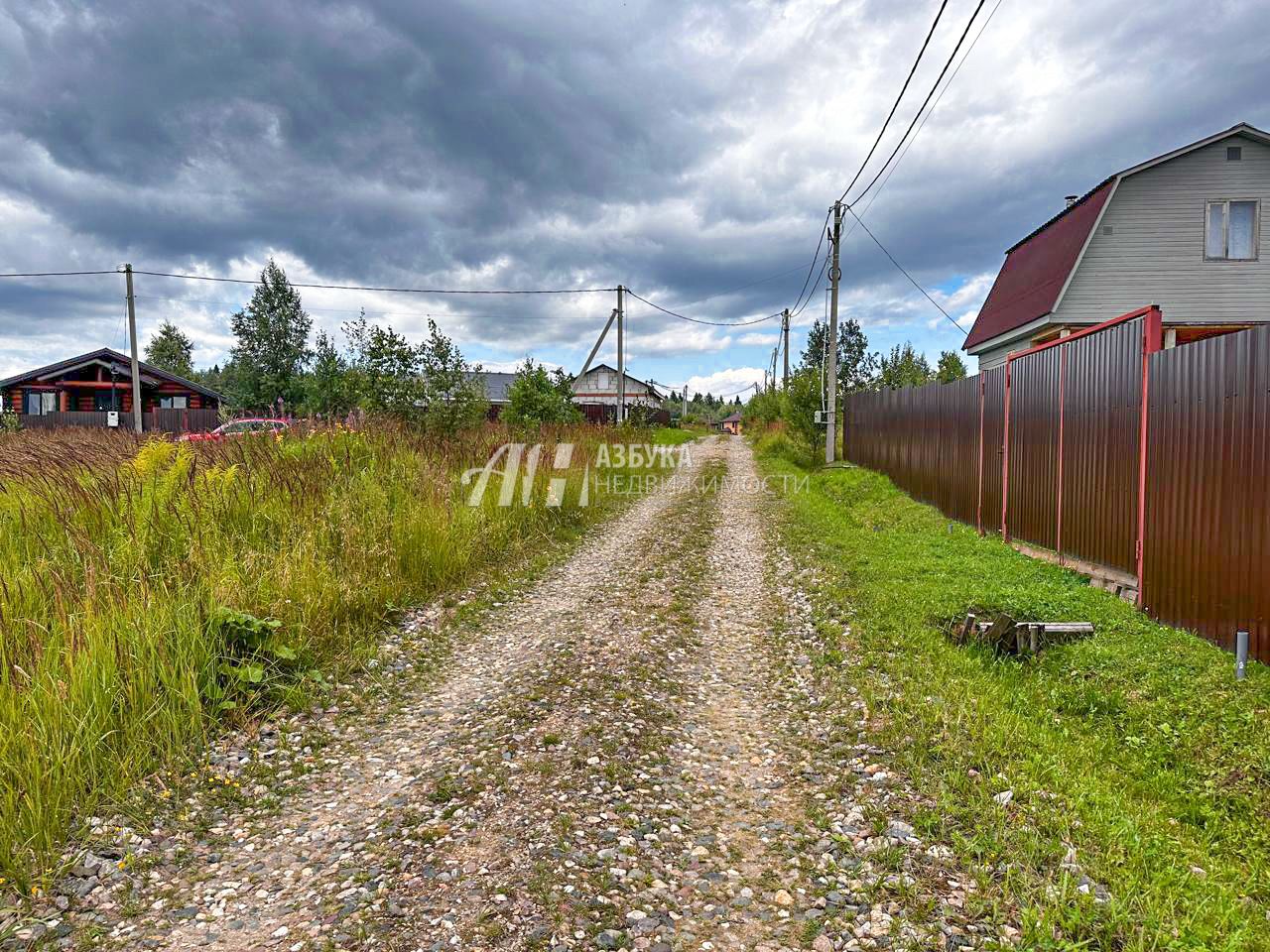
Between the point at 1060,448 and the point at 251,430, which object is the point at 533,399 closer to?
the point at 251,430

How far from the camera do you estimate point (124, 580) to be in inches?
167

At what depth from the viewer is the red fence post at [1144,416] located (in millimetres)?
5246

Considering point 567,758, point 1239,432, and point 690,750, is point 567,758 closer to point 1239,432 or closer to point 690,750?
point 690,750

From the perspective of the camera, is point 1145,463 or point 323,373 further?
point 323,373

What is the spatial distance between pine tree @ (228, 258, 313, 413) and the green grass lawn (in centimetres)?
4892

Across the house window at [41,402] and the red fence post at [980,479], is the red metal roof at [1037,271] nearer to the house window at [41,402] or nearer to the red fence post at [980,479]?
the red fence post at [980,479]

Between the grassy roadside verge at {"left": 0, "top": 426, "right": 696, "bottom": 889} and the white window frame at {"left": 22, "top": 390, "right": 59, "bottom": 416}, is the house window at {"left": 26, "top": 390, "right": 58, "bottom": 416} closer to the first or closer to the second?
the white window frame at {"left": 22, "top": 390, "right": 59, "bottom": 416}

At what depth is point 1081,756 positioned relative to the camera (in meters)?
3.26

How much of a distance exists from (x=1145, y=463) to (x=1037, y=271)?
1311 centimetres

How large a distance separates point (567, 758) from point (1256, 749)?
3.42m

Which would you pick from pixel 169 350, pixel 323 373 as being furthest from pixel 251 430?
pixel 169 350

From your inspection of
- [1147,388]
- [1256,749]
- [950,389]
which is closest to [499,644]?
[1256,749]

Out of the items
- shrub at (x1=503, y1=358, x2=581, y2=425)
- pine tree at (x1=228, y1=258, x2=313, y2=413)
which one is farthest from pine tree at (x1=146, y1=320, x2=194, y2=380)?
shrub at (x1=503, y1=358, x2=581, y2=425)

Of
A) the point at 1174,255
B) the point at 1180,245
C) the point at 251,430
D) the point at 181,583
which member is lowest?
the point at 181,583
